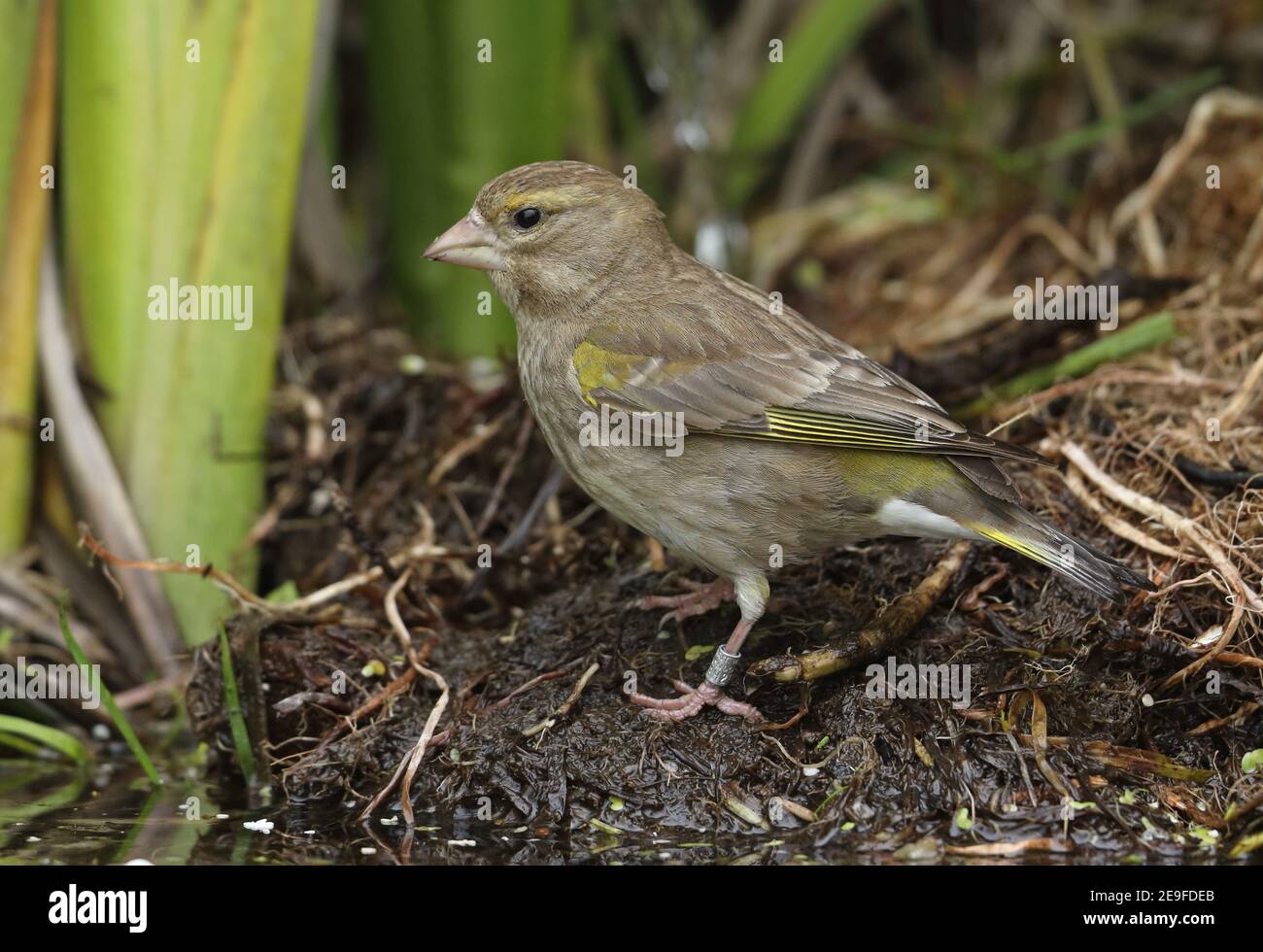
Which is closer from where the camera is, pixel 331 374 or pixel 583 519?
pixel 583 519

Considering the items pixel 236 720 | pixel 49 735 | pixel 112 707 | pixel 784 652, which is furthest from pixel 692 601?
pixel 49 735

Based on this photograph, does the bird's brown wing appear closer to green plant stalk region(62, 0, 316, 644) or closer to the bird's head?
the bird's head

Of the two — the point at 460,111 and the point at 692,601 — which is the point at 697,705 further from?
the point at 460,111

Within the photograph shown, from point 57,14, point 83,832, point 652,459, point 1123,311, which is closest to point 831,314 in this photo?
point 1123,311

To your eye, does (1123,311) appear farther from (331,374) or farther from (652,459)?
(331,374)

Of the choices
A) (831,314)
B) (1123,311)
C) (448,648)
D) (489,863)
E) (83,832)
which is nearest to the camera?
(489,863)

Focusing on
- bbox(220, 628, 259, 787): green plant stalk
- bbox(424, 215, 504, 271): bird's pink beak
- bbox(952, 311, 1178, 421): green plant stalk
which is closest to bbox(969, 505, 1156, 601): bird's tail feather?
bbox(952, 311, 1178, 421): green plant stalk
